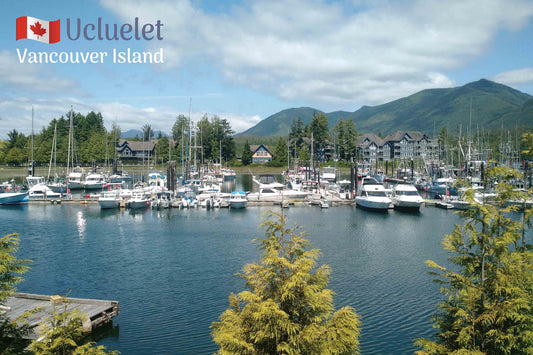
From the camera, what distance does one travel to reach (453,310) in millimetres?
9961

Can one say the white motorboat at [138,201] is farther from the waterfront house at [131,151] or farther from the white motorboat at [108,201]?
the waterfront house at [131,151]

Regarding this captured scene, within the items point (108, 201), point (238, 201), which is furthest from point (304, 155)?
point (108, 201)

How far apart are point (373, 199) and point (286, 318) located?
4712 centimetres

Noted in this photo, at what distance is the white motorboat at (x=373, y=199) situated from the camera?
5253 centimetres

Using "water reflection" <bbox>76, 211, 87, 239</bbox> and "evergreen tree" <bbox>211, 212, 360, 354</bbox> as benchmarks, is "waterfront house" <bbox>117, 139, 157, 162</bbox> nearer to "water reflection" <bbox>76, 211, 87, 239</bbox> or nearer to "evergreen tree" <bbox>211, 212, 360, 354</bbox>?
"water reflection" <bbox>76, 211, 87, 239</bbox>

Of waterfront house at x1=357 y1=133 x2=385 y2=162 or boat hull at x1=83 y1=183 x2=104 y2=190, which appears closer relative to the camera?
boat hull at x1=83 y1=183 x2=104 y2=190

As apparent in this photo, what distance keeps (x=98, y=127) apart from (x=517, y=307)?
531 feet

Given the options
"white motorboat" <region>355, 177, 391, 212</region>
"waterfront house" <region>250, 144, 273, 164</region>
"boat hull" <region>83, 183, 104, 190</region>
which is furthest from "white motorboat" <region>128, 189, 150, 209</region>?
"waterfront house" <region>250, 144, 273, 164</region>

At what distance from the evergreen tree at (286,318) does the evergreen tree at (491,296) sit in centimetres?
300

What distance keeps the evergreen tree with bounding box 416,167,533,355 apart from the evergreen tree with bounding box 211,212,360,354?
3.00 meters

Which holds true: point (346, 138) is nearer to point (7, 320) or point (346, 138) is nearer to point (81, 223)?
point (81, 223)

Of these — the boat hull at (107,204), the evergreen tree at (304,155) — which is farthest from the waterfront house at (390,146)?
Answer: the boat hull at (107,204)

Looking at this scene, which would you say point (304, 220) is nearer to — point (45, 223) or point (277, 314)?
point (45, 223)

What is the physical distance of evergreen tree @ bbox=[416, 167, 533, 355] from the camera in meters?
9.15
